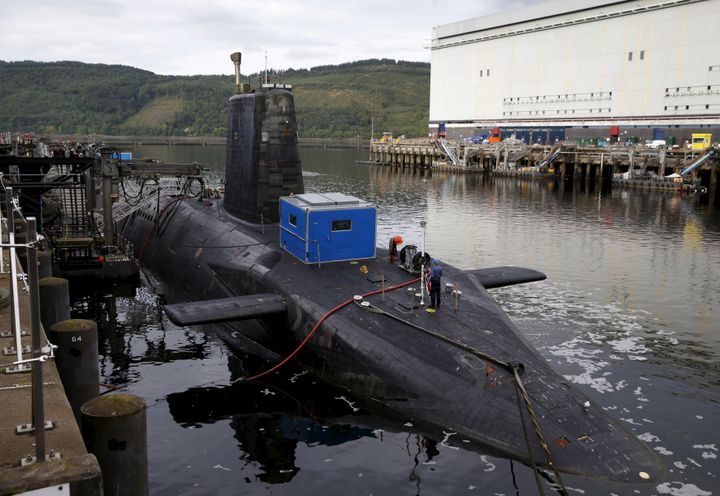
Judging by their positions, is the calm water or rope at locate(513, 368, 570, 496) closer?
rope at locate(513, 368, 570, 496)

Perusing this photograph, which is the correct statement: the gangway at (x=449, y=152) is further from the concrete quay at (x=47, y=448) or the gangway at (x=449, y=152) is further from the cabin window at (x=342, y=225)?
the concrete quay at (x=47, y=448)

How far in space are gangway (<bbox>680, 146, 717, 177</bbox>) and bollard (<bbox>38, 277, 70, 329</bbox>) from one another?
72337mm

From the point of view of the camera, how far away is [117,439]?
907 cm

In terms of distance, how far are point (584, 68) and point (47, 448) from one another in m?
109

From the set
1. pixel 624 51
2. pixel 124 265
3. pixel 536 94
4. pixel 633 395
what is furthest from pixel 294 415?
pixel 536 94

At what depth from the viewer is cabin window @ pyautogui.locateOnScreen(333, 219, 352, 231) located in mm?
22094

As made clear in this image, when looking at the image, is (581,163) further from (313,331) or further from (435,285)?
(313,331)

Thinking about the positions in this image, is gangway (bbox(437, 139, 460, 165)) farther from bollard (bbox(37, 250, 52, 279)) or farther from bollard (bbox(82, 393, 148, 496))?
bollard (bbox(82, 393, 148, 496))

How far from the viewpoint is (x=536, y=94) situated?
4471 inches

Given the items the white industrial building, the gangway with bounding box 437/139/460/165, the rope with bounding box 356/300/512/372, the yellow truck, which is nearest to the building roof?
the white industrial building

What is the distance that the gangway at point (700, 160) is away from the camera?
71.8 m

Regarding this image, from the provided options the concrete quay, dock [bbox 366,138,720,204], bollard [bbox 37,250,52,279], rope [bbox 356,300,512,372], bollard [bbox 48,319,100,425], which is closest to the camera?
the concrete quay

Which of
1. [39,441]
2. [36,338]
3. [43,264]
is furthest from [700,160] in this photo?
[36,338]

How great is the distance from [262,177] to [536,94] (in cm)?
9680
